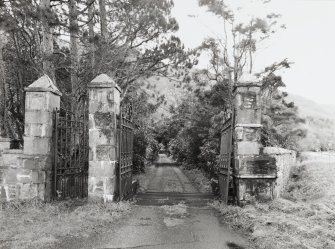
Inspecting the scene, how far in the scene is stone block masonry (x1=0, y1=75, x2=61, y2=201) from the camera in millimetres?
8594

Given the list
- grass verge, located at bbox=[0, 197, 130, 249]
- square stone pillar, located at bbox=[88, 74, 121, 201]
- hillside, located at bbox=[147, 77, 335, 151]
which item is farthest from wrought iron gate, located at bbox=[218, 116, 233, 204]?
hillside, located at bbox=[147, 77, 335, 151]

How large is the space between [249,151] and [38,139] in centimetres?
492

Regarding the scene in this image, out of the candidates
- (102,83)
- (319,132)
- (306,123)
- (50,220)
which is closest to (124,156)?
(102,83)

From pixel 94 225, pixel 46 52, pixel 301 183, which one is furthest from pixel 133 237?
pixel 46 52

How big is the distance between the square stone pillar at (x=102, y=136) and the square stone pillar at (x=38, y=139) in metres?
1.01

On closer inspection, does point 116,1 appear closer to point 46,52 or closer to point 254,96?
point 46,52

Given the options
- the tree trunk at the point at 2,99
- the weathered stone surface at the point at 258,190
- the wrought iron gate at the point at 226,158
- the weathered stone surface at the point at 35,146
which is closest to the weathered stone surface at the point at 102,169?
the weathered stone surface at the point at 35,146

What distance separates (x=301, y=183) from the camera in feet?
36.0

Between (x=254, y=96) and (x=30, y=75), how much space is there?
863 cm

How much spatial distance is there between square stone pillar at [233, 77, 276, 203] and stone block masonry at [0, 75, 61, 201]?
4410 mm

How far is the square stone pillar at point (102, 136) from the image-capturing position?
340 inches

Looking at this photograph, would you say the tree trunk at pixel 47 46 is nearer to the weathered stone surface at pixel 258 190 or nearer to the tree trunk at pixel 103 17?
the tree trunk at pixel 103 17

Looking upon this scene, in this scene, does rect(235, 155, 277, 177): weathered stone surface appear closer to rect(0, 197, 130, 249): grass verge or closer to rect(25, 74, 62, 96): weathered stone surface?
rect(0, 197, 130, 249): grass verge

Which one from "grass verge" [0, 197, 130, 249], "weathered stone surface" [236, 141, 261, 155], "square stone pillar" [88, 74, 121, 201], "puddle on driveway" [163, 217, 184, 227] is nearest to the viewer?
"grass verge" [0, 197, 130, 249]
